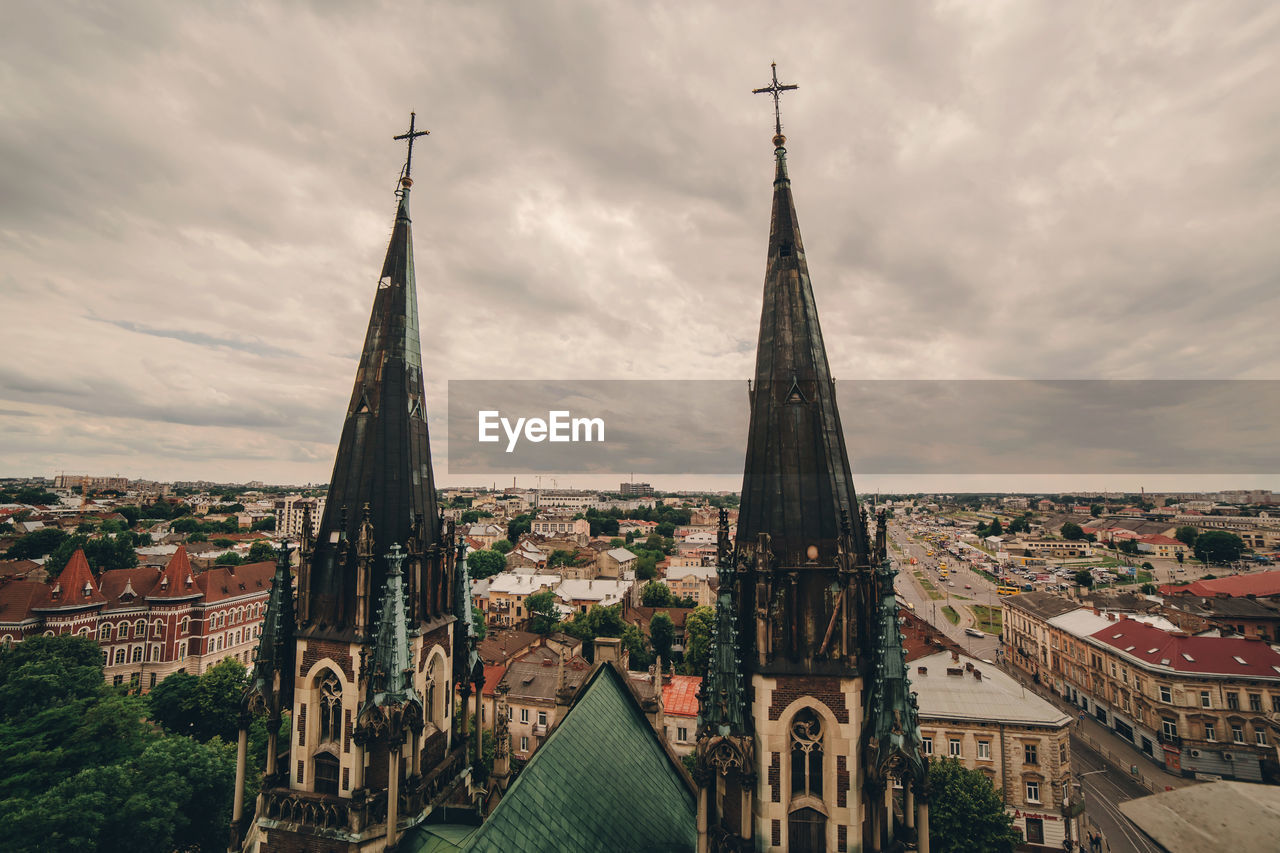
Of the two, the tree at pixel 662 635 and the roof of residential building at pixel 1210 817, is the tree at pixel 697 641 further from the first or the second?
the roof of residential building at pixel 1210 817

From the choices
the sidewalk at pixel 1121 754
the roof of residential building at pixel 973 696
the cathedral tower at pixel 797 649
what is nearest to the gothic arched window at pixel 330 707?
the cathedral tower at pixel 797 649

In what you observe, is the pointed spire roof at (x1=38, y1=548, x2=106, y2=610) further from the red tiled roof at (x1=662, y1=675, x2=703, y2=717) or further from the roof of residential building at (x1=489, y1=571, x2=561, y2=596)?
the red tiled roof at (x1=662, y1=675, x2=703, y2=717)

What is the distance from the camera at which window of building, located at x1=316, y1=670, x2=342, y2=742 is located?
14.8m

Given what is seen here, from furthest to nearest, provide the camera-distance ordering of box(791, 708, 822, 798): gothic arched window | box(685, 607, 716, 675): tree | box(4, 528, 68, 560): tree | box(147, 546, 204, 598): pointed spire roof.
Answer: box(4, 528, 68, 560): tree, box(147, 546, 204, 598): pointed spire roof, box(685, 607, 716, 675): tree, box(791, 708, 822, 798): gothic arched window

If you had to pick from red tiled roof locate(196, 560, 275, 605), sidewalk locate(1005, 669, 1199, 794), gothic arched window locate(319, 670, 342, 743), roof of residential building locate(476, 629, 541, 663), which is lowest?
sidewalk locate(1005, 669, 1199, 794)

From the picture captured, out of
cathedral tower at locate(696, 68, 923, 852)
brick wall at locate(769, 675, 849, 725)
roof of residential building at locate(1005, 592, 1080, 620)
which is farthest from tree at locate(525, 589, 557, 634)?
brick wall at locate(769, 675, 849, 725)

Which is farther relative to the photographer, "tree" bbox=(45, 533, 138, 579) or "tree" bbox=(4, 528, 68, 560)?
"tree" bbox=(4, 528, 68, 560)

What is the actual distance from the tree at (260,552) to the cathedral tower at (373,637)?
112390 millimetres

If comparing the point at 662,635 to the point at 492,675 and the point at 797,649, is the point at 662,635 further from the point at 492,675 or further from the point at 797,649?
the point at 797,649

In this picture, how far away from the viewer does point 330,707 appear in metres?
14.9

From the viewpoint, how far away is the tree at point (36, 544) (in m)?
101

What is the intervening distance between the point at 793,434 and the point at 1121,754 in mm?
63078

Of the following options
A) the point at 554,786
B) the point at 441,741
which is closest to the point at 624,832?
the point at 554,786

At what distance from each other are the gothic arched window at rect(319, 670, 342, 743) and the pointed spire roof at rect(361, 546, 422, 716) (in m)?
1.17
